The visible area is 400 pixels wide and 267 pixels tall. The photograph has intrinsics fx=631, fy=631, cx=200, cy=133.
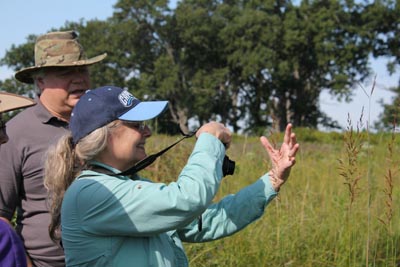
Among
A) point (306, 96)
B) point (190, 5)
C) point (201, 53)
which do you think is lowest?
point (306, 96)

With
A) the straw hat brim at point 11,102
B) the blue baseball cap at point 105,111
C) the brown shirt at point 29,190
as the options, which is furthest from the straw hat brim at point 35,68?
the blue baseball cap at point 105,111

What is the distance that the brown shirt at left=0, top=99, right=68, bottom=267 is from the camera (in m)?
2.94

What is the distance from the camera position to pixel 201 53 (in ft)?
146

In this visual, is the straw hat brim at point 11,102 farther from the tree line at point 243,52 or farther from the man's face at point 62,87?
the tree line at point 243,52

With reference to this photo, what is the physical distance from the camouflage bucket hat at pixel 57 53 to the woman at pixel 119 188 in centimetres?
115

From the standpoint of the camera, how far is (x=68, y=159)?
2.26m

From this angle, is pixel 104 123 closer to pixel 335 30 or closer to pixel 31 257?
pixel 31 257

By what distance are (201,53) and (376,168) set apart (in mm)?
37901

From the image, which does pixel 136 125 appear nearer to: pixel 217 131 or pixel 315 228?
pixel 217 131

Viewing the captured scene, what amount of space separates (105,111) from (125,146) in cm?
14

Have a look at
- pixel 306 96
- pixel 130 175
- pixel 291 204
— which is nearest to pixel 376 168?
pixel 291 204

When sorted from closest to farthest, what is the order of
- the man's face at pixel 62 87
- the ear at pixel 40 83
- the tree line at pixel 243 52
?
1. the man's face at pixel 62 87
2. the ear at pixel 40 83
3. the tree line at pixel 243 52

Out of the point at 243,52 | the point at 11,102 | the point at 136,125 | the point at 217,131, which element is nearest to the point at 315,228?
the point at 217,131

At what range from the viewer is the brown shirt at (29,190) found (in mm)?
2941
